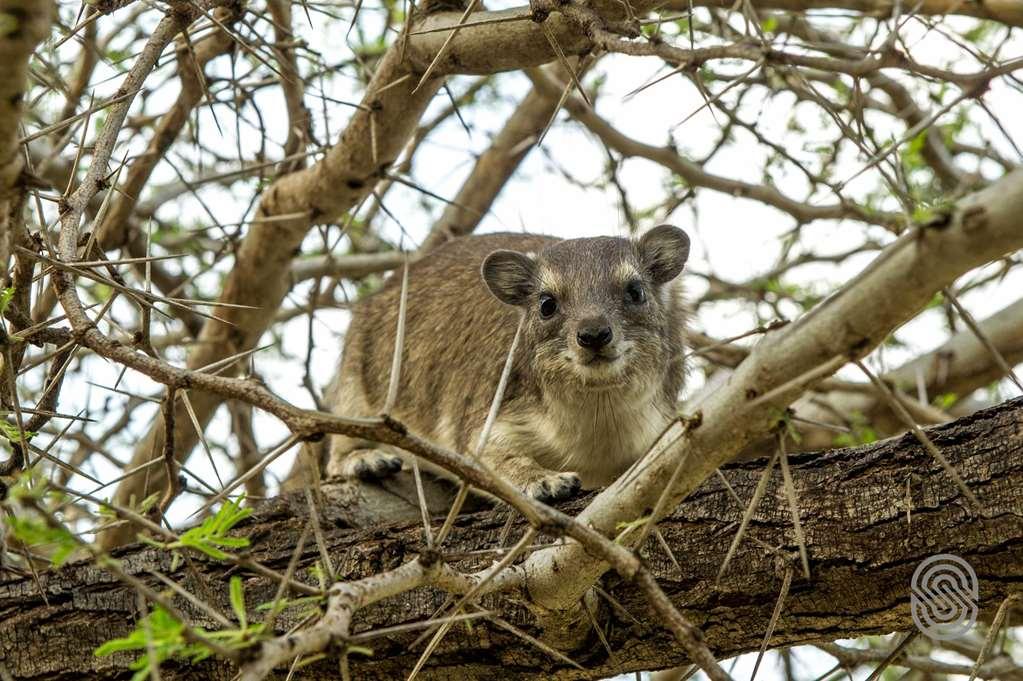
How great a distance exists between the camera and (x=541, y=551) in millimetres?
3594

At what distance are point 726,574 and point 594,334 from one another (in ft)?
5.27

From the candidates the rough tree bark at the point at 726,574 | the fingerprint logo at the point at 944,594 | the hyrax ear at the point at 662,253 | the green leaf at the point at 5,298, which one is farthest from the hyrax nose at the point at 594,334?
the green leaf at the point at 5,298

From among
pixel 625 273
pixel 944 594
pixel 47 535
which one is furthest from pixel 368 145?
pixel 47 535

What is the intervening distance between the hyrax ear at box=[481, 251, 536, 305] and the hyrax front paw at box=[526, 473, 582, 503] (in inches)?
48.2

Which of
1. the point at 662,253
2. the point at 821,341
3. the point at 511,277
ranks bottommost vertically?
the point at 821,341

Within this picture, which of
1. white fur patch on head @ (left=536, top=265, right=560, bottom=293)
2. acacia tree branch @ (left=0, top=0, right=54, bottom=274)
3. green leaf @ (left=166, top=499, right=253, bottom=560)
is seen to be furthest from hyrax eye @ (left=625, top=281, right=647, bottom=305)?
acacia tree branch @ (left=0, top=0, right=54, bottom=274)

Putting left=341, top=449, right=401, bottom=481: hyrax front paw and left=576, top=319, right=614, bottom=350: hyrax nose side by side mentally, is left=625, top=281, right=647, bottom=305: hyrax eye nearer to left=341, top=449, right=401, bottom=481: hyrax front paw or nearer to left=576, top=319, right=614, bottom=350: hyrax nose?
left=576, top=319, right=614, bottom=350: hyrax nose

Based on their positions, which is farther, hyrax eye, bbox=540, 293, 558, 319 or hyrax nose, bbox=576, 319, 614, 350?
hyrax eye, bbox=540, 293, 558, 319

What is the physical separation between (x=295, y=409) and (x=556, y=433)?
3271 mm

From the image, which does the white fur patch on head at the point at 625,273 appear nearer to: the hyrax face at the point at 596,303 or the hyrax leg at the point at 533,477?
the hyrax face at the point at 596,303

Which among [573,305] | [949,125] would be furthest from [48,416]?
[949,125]

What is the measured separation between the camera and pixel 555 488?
5.37m

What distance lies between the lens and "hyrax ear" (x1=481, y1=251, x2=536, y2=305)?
246 inches

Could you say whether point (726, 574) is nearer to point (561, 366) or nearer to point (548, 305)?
point (561, 366)
